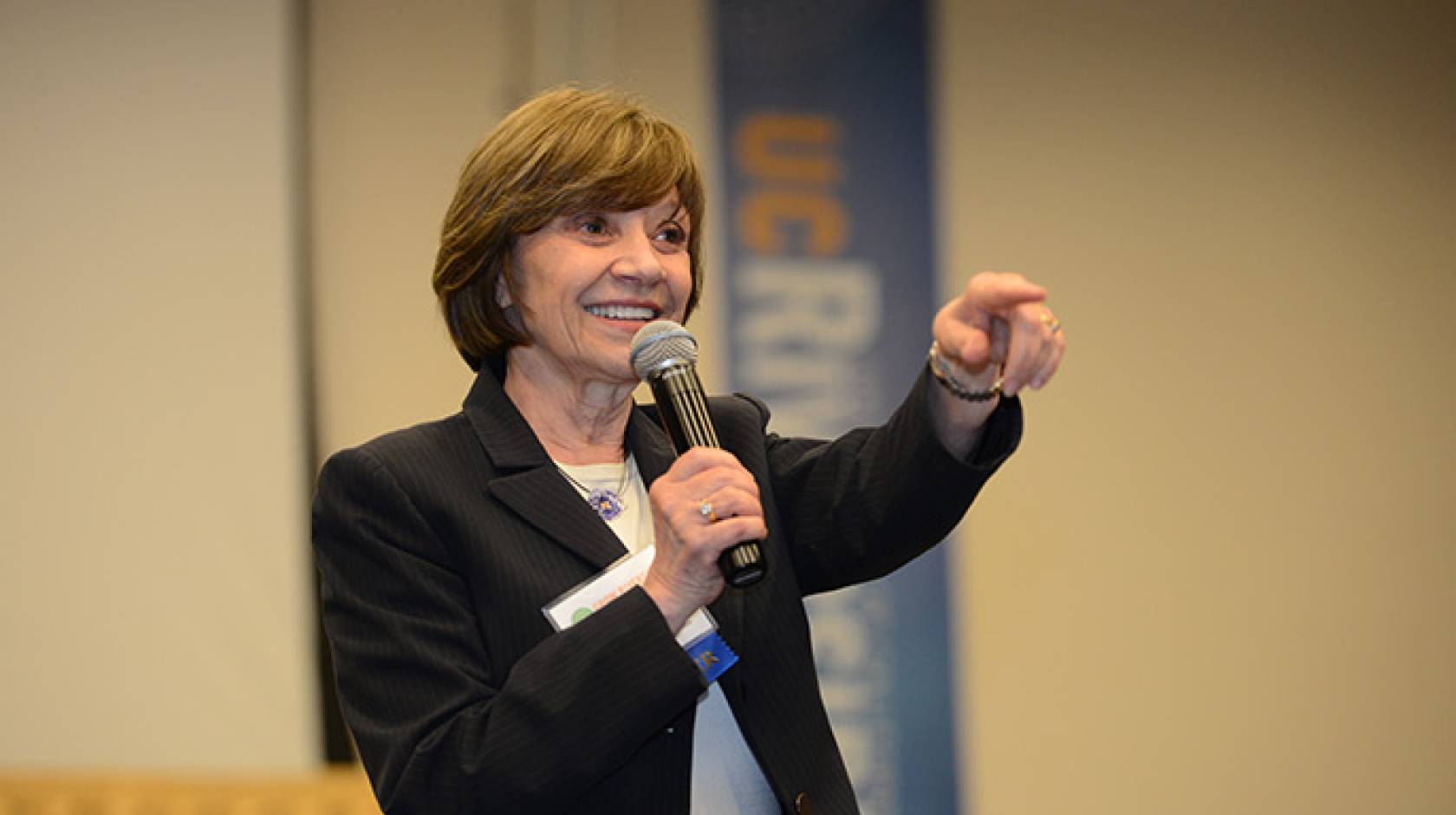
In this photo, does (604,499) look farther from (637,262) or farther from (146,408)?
(146,408)

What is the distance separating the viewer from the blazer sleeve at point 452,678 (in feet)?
4.26

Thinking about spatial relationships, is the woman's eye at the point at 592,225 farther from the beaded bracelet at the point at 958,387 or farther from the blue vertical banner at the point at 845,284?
the blue vertical banner at the point at 845,284

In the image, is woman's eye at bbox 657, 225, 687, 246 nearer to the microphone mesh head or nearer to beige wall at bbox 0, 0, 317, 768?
the microphone mesh head

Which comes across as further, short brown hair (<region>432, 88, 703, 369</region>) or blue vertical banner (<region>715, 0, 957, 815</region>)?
blue vertical banner (<region>715, 0, 957, 815</region>)

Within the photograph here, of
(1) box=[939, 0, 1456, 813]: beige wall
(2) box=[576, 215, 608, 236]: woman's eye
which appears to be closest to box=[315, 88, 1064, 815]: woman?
(2) box=[576, 215, 608, 236]: woman's eye

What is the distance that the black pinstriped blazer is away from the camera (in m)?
1.31

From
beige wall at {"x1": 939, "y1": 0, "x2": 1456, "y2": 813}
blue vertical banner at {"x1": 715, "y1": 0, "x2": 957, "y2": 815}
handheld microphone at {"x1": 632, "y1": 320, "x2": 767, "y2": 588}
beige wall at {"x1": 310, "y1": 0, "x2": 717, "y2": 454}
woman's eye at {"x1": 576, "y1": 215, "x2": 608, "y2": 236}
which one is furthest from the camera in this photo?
beige wall at {"x1": 939, "y1": 0, "x2": 1456, "y2": 813}

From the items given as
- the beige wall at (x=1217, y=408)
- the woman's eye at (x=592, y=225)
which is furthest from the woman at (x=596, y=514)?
the beige wall at (x=1217, y=408)

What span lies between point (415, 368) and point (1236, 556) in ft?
8.50

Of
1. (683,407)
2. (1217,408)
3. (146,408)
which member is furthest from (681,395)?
(1217,408)

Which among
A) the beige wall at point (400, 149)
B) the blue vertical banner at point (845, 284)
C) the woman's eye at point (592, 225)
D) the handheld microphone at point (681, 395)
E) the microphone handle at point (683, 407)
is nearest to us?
the handheld microphone at point (681, 395)

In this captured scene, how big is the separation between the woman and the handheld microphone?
0.07 feet

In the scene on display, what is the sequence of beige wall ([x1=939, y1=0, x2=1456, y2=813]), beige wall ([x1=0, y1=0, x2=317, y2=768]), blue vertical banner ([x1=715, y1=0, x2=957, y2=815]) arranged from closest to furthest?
1. beige wall ([x1=0, y1=0, x2=317, y2=768])
2. blue vertical banner ([x1=715, y1=0, x2=957, y2=815])
3. beige wall ([x1=939, y1=0, x2=1456, y2=813])

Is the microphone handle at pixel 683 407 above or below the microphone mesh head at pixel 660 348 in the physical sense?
below
